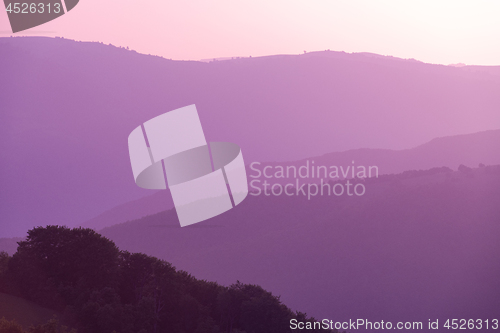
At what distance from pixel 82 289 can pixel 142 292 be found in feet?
10.8

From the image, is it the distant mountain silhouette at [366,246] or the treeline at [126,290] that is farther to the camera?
the distant mountain silhouette at [366,246]

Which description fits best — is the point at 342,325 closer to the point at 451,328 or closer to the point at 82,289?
the point at 451,328

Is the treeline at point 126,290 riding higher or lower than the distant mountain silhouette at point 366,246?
lower

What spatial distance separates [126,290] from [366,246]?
9885cm

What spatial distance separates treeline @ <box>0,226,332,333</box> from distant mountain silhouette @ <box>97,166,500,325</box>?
245 ft

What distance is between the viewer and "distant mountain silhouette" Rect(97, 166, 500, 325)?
330ft

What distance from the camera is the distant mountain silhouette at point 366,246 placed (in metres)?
101

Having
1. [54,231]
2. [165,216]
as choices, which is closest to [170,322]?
[54,231]

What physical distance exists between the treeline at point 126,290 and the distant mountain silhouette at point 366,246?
245ft

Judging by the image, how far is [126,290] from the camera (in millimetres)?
27328

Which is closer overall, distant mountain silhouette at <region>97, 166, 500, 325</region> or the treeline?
the treeline

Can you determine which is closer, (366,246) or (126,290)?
(126,290)

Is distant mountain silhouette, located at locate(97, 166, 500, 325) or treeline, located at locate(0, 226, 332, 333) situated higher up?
distant mountain silhouette, located at locate(97, 166, 500, 325)

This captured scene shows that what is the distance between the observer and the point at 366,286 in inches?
4119
